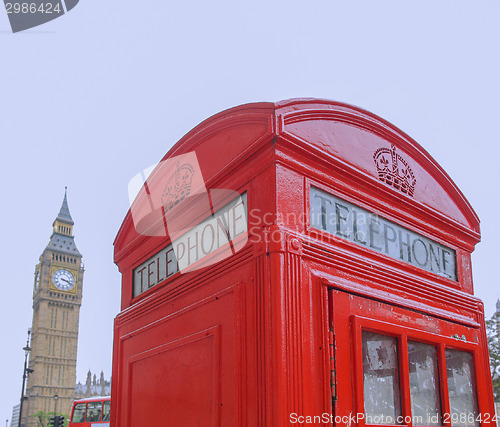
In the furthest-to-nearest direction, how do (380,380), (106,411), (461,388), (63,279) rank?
(63,279) < (106,411) < (461,388) < (380,380)

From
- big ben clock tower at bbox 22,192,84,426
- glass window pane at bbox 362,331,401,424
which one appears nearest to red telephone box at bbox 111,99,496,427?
glass window pane at bbox 362,331,401,424

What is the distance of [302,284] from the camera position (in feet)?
9.82

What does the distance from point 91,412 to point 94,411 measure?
0.80ft

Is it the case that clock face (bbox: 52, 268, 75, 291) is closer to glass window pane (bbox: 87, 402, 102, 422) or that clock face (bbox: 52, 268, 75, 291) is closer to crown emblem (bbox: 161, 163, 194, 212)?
glass window pane (bbox: 87, 402, 102, 422)

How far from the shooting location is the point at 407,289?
142 inches

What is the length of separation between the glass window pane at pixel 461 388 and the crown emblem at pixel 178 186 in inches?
82.3

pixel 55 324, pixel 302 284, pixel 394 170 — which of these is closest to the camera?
pixel 302 284

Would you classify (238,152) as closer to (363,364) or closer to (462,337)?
(363,364)

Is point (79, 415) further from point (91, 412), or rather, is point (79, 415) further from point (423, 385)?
point (423, 385)

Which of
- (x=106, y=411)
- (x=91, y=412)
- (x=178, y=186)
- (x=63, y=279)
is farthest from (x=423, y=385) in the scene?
(x=63, y=279)

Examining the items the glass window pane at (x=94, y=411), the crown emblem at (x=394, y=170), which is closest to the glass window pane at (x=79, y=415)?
the glass window pane at (x=94, y=411)

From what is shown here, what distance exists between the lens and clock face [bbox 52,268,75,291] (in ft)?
320

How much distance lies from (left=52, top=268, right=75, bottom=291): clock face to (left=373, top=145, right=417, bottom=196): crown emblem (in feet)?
328

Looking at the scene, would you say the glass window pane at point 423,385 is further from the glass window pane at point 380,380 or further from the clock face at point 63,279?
the clock face at point 63,279
